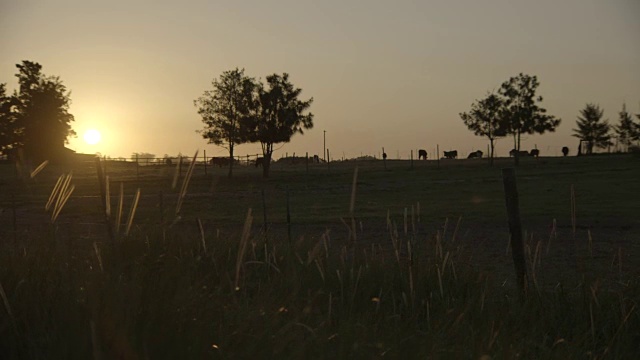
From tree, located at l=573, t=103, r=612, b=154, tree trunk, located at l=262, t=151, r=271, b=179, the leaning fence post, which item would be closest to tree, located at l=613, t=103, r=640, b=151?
tree, located at l=573, t=103, r=612, b=154

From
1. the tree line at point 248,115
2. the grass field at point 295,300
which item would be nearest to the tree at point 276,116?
the tree line at point 248,115

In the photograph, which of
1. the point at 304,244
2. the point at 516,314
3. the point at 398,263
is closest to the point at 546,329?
the point at 516,314

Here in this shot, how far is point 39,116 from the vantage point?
61.1 metres

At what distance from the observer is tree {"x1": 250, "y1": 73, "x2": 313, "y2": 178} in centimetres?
5891

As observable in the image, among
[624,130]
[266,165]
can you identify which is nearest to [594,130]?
[624,130]

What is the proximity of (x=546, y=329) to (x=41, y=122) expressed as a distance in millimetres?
59971

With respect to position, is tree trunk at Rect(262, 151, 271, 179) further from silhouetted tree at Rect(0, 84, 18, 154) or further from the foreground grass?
the foreground grass

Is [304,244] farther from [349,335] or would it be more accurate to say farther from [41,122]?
[41,122]

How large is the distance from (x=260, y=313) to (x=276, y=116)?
54.9m

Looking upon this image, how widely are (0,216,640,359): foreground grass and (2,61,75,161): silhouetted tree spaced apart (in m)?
54.8

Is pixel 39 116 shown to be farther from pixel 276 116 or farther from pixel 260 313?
pixel 260 313

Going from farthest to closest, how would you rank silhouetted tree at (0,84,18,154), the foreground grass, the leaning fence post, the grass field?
silhouetted tree at (0,84,18,154)
the leaning fence post
the grass field
the foreground grass

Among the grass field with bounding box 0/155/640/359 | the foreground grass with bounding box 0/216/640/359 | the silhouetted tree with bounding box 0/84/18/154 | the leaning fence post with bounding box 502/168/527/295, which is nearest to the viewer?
the foreground grass with bounding box 0/216/640/359

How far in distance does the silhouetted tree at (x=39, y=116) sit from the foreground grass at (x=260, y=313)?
54810mm
